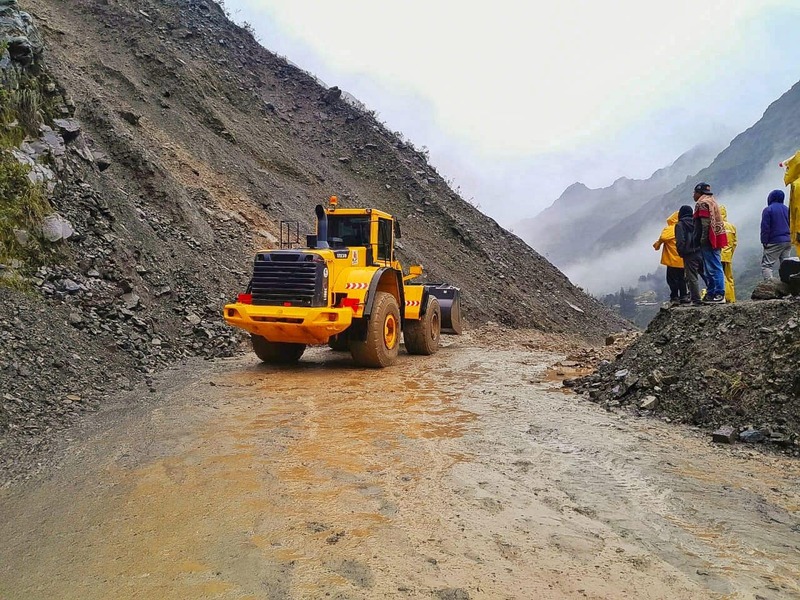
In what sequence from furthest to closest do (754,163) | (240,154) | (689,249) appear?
(754,163), (240,154), (689,249)

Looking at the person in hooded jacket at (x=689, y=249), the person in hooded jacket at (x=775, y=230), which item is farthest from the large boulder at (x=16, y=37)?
the person in hooded jacket at (x=775, y=230)

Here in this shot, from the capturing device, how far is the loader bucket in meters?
12.7

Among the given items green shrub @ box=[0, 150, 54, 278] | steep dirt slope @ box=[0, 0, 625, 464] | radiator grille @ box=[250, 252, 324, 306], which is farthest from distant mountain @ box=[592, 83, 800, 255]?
green shrub @ box=[0, 150, 54, 278]

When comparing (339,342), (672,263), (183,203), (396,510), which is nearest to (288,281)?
(339,342)

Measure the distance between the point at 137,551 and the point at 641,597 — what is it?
2.30 meters

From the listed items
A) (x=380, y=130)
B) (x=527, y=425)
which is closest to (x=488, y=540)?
(x=527, y=425)

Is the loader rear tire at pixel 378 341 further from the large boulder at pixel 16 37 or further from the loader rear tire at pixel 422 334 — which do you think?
the large boulder at pixel 16 37

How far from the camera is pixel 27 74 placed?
883 centimetres

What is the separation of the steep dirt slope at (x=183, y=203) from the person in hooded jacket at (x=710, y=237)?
684cm

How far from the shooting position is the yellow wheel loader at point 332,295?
25.4 ft

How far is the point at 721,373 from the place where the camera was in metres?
5.31

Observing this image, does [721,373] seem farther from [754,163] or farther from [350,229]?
[754,163]

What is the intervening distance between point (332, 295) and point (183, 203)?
5808 millimetres

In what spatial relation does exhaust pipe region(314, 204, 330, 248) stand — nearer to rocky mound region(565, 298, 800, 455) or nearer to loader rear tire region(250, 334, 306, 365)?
loader rear tire region(250, 334, 306, 365)
